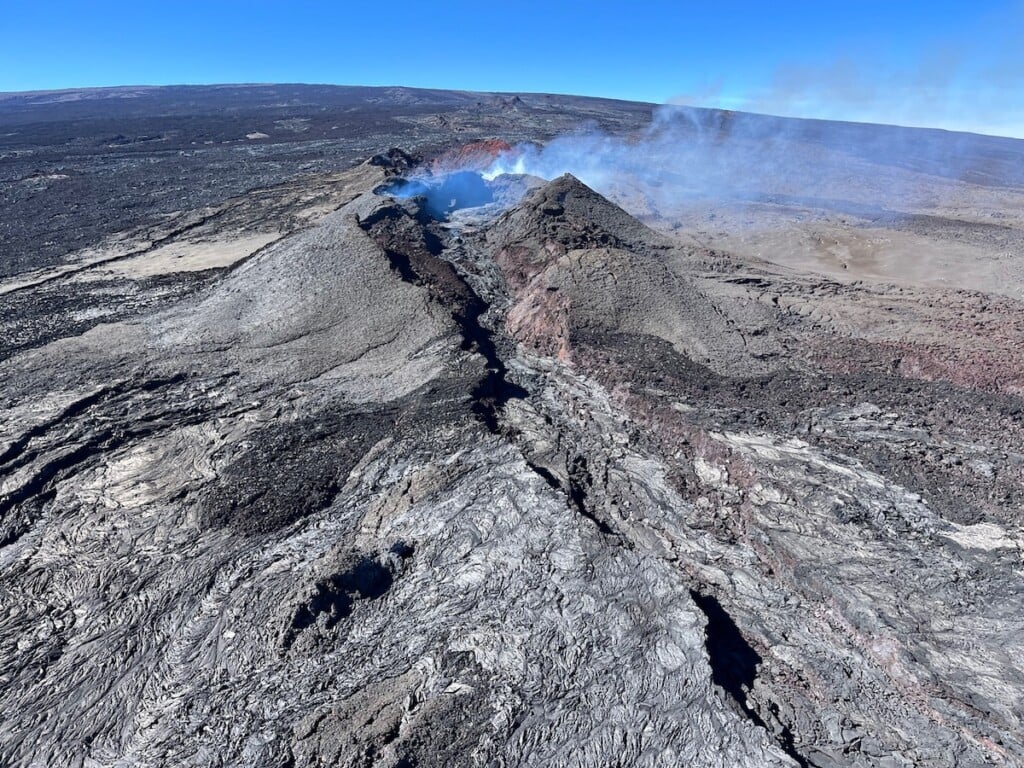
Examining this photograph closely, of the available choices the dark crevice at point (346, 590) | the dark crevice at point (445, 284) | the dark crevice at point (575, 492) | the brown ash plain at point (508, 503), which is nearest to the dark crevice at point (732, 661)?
the brown ash plain at point (508, 503)

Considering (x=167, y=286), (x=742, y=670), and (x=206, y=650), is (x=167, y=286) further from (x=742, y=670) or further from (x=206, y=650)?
(x=742, y=670)

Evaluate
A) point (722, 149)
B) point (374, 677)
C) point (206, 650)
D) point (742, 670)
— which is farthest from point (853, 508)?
point (722, 149)

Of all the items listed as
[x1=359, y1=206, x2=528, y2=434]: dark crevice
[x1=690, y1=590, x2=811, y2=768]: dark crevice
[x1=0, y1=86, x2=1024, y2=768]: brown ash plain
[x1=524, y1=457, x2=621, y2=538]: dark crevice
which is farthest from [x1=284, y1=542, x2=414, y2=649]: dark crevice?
[x1=690, y1=590, x2=811, y2=768]: dark crevice

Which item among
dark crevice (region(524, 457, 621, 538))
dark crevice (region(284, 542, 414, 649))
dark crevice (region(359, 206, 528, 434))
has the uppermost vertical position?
dark crevice (region(359, 206, 528, 434))

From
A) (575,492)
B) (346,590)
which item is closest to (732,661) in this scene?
(575,492)

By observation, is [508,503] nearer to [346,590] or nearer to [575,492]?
[575,492]

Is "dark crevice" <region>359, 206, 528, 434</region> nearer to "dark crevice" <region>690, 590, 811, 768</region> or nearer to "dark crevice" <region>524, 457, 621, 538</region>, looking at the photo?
"dark crevice" <region>524, 457, 621, 538</region>

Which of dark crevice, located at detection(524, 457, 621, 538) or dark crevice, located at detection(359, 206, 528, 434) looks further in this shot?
dark crevice, located at detection(359, 206, 528, 434)
